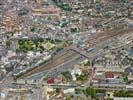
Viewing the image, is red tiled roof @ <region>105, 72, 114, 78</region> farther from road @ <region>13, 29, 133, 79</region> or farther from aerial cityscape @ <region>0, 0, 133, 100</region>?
road @ <region>13, 29, 133, 79</region>

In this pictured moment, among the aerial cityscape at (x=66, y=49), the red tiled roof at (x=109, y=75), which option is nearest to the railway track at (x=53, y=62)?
the aerial cityscape at (x=66, y=49)

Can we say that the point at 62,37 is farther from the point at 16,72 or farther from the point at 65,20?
the point at 16,72

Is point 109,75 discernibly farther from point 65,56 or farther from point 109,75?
point 65,56

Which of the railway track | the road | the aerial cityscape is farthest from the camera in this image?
the road

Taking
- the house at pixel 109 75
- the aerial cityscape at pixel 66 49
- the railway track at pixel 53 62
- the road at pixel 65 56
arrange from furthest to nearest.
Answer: the road at pixel 65 56, the railway track at pixel 53 62, the house at pixel 109 75, the aerial cityscape at pixel 66 49

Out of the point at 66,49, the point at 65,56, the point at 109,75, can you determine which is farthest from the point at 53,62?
the point at 109,75

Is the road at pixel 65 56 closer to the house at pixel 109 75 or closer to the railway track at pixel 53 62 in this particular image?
the railway track at pixel 53 62

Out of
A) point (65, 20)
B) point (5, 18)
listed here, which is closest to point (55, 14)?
point (65, 20)

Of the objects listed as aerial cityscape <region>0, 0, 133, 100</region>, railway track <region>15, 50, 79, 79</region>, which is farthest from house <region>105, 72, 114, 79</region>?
railway track <region>15, 50, 79, 79</region>

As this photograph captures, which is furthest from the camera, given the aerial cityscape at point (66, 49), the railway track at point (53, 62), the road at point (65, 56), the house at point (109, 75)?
the road at point (65, 56)
